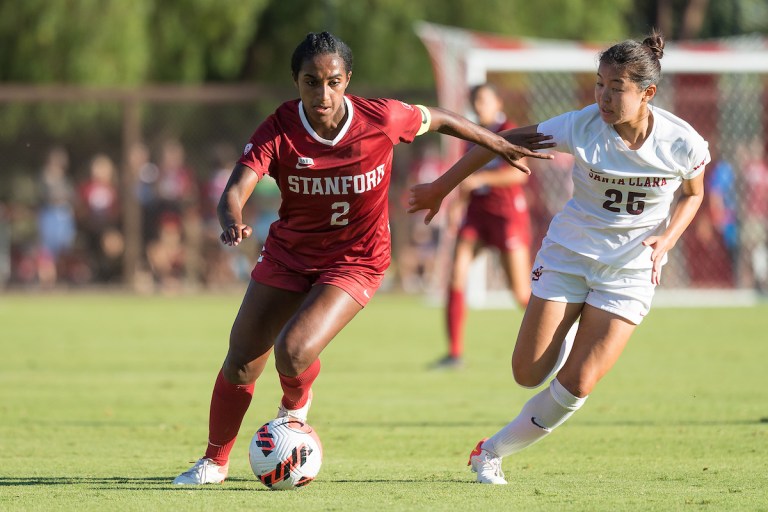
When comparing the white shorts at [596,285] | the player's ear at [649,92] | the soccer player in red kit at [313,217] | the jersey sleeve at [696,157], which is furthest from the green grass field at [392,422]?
the player's ear at [649,92]

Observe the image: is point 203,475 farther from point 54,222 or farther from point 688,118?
point 688,118

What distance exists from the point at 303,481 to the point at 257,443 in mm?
289

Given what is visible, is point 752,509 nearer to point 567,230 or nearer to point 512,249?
point 567,230

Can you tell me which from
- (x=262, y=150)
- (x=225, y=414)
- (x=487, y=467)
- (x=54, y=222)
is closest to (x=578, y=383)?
(x=487, y=467)

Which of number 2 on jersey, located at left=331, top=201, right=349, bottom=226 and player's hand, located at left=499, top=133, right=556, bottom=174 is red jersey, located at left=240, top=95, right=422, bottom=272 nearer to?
number 2 on jersey, located at left=331, top=201, right=349, bottom=226

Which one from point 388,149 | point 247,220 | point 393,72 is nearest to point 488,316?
point 247,220

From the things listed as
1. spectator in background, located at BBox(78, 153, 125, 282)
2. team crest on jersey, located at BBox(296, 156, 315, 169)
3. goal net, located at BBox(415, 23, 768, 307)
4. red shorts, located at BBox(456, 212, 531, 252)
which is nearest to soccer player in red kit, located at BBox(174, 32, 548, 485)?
team crest on jersey, located at BBox(296, 156, 315, 169)

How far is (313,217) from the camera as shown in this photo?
634 centimetres

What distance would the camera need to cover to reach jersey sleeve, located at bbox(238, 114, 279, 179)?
6051mm

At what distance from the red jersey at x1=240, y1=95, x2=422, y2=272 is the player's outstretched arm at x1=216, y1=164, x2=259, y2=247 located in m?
0.08

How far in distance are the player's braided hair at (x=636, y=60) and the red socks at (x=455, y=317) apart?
559cm

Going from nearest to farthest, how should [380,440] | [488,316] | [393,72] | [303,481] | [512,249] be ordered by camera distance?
[303,481]
[380,440]
[512,249]
[488,316]
[393,72]

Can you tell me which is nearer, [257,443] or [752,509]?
[752,509]

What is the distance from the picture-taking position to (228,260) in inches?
856
